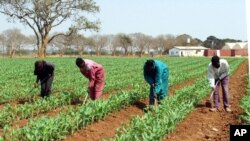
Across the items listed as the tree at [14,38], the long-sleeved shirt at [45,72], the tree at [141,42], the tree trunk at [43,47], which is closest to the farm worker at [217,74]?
the long-sleeved shirt at [45,72]

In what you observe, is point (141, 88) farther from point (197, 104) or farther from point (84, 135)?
point (84, 135)

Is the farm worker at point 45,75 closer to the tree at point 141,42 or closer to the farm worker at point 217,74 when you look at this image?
the farm worker at point 217,74

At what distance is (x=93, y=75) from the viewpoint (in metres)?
9.83

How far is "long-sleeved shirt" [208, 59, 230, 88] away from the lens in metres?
9.62

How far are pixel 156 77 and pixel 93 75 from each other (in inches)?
55.5

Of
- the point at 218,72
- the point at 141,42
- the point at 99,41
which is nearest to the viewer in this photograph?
the point at 218,72

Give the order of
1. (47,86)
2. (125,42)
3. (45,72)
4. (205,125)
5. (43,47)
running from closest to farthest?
(205,125), (45,72), (47,86), (43,47), (125,42)

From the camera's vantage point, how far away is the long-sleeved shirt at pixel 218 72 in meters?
9.62

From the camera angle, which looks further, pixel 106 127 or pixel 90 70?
pixel 90 70

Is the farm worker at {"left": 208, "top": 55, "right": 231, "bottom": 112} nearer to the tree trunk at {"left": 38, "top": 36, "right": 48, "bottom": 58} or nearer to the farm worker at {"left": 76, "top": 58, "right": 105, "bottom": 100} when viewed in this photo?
the farm worker at {"left": 76, "top": 58, "right": 105, "bottom": 100}

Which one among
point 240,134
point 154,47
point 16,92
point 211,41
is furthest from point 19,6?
point 211,41

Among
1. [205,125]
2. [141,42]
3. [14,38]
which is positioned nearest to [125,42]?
[141,42]

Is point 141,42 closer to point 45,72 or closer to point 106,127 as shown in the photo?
point 45,72

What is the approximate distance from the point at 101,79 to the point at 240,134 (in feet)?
13.8
